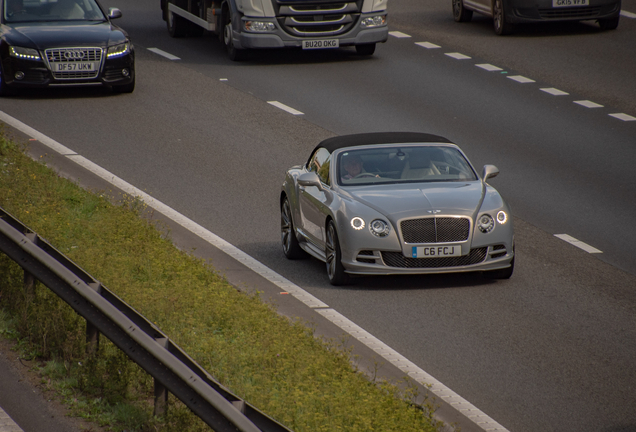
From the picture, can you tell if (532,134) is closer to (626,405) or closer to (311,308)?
(311,308)

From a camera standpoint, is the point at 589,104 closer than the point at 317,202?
No

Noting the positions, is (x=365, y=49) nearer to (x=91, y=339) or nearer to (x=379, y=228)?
(x=379, y=228)

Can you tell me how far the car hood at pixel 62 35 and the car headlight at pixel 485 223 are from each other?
10.4m

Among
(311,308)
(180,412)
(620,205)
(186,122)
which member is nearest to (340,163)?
(311,308)

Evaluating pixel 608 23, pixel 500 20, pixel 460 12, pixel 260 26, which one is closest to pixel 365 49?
pixel 260 26

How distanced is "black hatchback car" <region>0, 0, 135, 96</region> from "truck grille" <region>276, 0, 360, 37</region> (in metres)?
3.67

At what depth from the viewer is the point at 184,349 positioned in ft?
25.8

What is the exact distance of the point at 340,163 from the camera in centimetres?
1165

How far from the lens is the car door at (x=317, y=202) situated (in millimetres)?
11242

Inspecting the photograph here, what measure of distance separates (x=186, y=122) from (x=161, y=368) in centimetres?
1206

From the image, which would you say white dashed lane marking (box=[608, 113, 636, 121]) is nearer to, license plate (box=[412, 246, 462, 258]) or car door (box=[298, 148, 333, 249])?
car door (box=[298, 148, 333, 249])

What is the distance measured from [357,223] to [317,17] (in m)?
12.2

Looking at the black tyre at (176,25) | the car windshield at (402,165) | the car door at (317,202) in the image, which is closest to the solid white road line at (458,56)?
the black tyre at (176,25)

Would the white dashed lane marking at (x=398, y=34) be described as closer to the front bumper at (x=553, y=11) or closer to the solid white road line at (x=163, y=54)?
the front bumper at (x=553, y=11)
